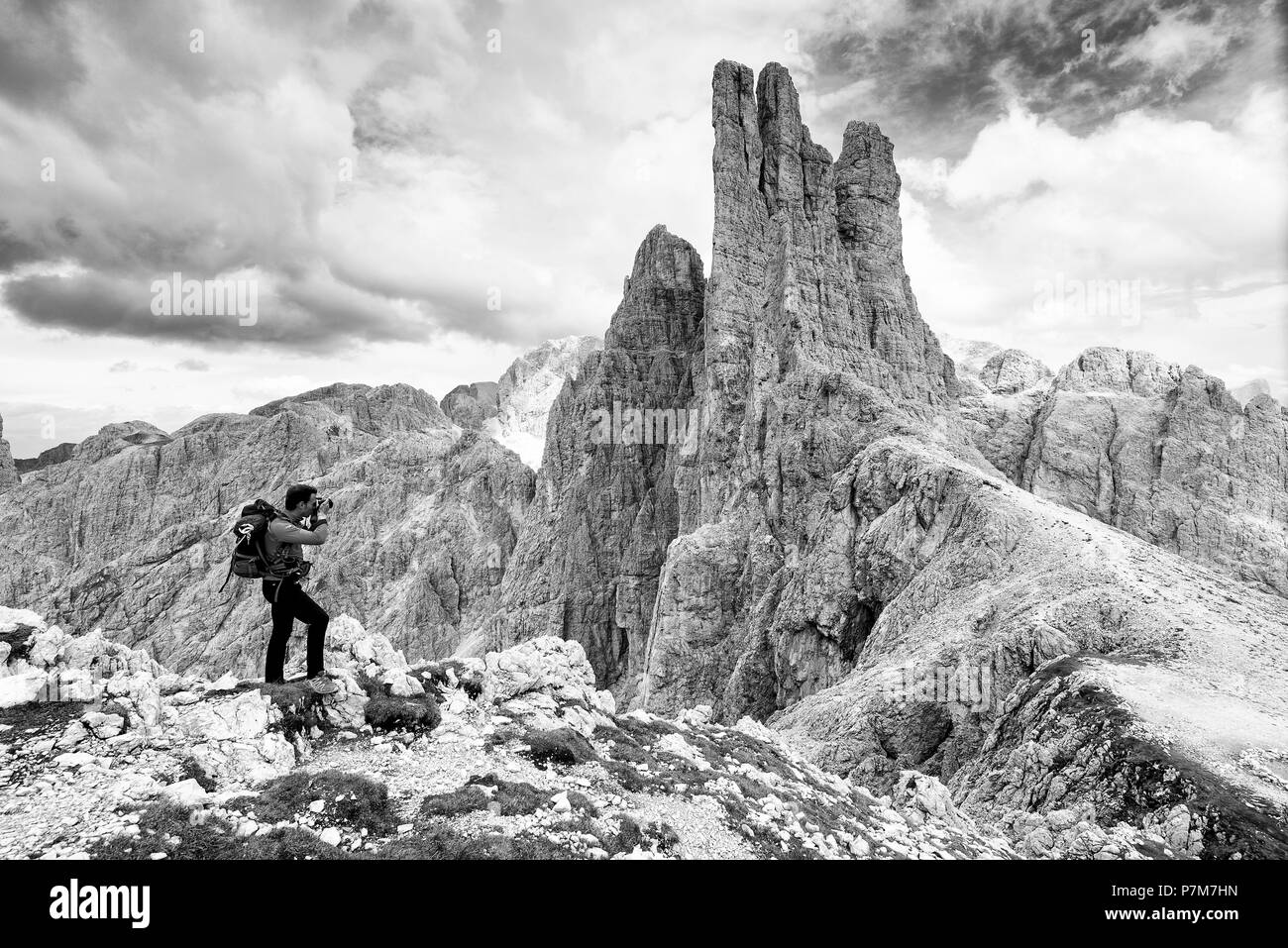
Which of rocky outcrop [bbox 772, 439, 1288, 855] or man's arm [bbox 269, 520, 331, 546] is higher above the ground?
man's arm [bbox 269, 520, 331, 546]

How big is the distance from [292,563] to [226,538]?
187 m

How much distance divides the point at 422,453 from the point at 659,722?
6500 inches

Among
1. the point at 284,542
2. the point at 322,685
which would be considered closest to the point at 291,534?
the point at 284,542

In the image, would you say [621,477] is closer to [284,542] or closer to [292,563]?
[292,563]

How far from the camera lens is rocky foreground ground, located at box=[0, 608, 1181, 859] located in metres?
8.30

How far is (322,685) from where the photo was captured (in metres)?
12.9

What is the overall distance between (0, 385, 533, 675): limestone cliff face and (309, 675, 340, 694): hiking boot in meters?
110

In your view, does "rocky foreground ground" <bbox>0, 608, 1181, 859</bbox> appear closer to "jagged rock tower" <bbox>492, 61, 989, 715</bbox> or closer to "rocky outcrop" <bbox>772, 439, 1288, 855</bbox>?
"rocky outcrop" <bbox>772, 439, 1288, 855</bbox>

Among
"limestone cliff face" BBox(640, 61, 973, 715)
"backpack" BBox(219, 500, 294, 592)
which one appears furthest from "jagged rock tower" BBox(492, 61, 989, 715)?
"backpack" BBox(219, 500, 294, 592)

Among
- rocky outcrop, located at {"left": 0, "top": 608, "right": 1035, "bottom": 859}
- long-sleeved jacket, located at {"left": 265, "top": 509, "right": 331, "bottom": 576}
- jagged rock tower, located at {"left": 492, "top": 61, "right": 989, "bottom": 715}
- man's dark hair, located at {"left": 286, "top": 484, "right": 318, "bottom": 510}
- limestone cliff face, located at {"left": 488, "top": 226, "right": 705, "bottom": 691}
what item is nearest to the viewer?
rocky outcrop, located at {"left": 0, "top": 608, "right": 1035, "bottom": 859}

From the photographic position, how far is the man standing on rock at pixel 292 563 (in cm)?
1124

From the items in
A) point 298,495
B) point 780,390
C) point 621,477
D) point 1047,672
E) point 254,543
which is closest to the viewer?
point 254,543
